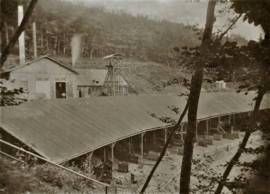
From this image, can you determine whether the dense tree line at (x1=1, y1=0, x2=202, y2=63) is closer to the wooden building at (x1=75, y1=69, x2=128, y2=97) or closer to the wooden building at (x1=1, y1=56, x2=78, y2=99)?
the wooden building at (x1=1, y1=56, x2=78, y2=99)

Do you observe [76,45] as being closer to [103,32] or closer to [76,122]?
[103,32]

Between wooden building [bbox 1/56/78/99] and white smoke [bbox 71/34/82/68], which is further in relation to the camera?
wooden building [bbox 1/56/78/99]

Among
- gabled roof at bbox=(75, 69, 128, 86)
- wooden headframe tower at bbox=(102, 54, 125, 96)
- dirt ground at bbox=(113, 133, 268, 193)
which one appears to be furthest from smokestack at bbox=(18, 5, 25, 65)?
gabled roof at bbox=(75, 69, 128, 86)

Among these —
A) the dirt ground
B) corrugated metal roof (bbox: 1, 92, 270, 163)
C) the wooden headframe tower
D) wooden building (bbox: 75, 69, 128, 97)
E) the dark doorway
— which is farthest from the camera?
wooden building (bbox: 75, 69, 128, 97)

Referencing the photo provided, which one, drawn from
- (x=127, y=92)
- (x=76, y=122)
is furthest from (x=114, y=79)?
(x=76, y=122)

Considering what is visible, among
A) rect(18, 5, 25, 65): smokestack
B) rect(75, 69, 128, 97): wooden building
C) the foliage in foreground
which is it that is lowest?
the foliage in foreground

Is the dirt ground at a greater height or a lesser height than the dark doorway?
lesser
